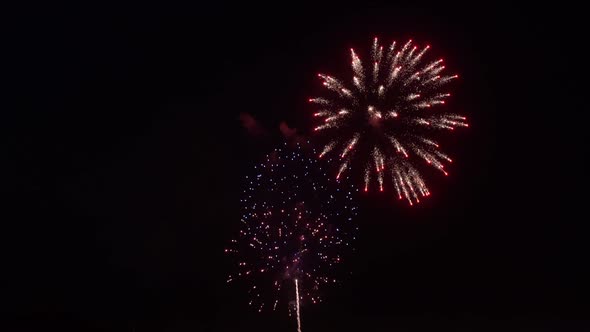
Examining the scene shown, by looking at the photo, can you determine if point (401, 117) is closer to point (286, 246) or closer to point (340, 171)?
point (340, 171)

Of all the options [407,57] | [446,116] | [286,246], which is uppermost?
[407,57]

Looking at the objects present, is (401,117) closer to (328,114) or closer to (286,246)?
(328,114)

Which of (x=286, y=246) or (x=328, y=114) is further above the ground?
(x=328, y=114)

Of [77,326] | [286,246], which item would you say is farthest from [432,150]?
[77,326]

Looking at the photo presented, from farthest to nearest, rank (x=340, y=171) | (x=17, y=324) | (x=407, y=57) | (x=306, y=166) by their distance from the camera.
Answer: (x=17, y=324) → (x=306, y=166) → (x=340, y=171) → (x=407, y=57)

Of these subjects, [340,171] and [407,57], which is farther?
[340,171]

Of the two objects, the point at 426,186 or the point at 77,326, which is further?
the point at 77,326

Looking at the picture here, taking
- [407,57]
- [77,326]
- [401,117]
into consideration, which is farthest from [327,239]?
[77,326]

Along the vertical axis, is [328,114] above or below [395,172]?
above

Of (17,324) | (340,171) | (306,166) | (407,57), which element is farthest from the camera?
(17,324)
